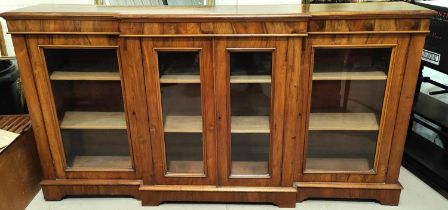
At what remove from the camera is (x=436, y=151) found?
95.7 inches

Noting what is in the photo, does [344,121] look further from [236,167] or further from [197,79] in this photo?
[197,79]

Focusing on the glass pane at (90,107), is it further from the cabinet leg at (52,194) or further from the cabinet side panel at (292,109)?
the cabinet side panel at (292,109)

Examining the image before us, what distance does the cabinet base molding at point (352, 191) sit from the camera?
6.90ft

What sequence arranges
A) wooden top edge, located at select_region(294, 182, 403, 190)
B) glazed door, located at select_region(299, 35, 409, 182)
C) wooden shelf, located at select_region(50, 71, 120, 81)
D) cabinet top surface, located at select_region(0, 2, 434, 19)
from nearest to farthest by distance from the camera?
cabinet top surface, located at select_region(0, 2, 434, 19) < glazed door, located at select_region(299, 35, 409, 182) < wooden shelf, located at select_region(50, 71, 120, 81) < wooden top edge, located at select_region(294, 182, 403, 190)

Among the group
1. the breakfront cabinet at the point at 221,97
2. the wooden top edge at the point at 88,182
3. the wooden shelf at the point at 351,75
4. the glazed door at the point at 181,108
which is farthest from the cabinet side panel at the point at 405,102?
the wooden top edge at the point at 88,182

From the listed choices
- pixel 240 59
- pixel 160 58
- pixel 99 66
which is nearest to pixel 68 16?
pixel 99 66

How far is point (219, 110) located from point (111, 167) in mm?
754

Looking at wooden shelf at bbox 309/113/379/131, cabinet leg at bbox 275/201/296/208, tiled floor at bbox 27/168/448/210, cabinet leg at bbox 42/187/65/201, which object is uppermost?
wooden shelf at bbox 309/113/379/131

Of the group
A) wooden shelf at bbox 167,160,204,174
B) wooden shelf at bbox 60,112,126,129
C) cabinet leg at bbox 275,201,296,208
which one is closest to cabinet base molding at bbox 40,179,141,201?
wooden shelf at bbox 167,160,204,174

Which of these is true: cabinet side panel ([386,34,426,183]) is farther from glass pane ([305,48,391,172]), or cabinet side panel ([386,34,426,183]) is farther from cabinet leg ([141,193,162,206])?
cabinet leg ([141,193,162,206])

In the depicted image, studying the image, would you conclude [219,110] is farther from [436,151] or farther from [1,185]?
[436,151]

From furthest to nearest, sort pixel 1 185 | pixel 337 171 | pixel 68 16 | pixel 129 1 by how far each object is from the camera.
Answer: pixel 129 1 < pixel 337 171 < pixel 1 185 < pixel 68 16

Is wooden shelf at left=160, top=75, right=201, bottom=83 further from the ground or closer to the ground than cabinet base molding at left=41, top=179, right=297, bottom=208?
further from the ground

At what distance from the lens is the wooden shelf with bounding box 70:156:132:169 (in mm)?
2193
